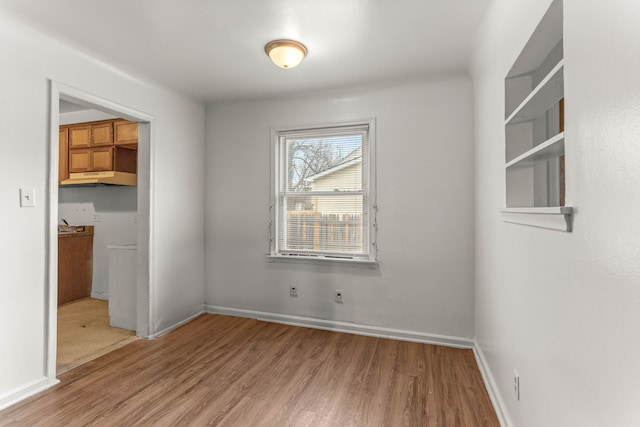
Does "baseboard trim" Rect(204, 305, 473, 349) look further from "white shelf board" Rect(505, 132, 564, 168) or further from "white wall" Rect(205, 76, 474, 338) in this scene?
"white shelf board" Rect(505, 132, 564, 168)

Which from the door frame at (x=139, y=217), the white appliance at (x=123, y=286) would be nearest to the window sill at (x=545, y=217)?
the door frame at (x=139, y=217)

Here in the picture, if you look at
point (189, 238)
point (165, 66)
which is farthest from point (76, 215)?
point (165, 66)

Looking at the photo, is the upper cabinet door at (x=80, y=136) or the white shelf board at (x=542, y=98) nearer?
the white shelf board at (x=542, y=98)

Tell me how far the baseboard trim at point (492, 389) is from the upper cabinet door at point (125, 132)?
4242 millimetres

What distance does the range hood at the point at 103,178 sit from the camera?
154 inches

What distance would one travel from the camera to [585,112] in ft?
3.20

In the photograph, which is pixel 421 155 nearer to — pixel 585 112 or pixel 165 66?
pixel 585 112

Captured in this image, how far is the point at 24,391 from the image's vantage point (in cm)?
212

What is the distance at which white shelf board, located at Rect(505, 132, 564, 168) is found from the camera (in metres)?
1.18

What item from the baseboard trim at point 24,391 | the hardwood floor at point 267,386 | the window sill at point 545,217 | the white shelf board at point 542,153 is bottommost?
the hardwood floor at point 267,386

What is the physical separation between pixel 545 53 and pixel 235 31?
5.95 ft

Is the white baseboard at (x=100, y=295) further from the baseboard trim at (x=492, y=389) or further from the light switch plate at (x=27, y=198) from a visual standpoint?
the baseboard trim at (x=492, y=389)

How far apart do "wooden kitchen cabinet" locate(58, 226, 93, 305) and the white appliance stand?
4.61 ft

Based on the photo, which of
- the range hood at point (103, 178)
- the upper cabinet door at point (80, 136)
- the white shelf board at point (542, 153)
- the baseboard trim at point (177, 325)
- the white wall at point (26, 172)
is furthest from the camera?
the upper cabinet door at point (80, 136)
